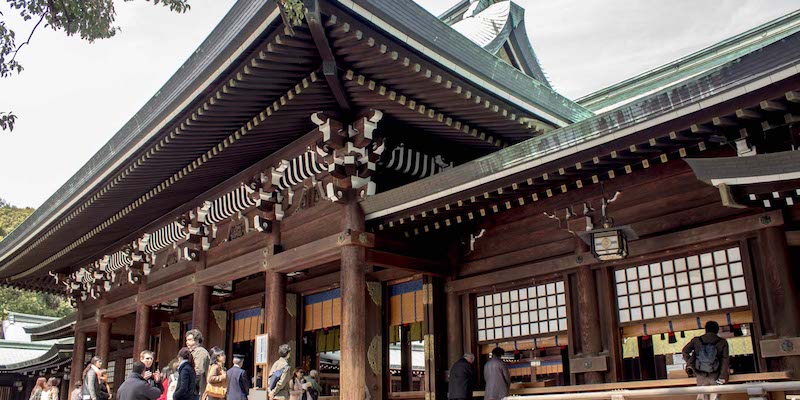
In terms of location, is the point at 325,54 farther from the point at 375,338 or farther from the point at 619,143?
the point at 375,338

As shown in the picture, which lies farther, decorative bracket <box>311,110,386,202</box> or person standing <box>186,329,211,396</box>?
decorative bracket <box>311,110,386,202</box>

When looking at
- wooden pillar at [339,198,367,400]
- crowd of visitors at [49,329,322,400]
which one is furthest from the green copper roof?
crowd of visitors at [49,329,322,400]

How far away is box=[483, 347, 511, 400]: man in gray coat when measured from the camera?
870 centimetres

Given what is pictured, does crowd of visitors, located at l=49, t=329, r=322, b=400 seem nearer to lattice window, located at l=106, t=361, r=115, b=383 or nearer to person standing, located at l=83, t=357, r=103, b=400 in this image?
person standing, located at l=83, t=357, r=103, b=400

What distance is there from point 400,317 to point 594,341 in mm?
3870

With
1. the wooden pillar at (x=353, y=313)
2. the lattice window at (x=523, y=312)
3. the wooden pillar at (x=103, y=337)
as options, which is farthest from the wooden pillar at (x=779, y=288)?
the wooden pillar at (x=103, y=337)

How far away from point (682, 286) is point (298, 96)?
526 centimetres

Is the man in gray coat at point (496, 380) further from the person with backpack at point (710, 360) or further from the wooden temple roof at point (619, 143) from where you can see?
the person with backpack at point (710, 360)

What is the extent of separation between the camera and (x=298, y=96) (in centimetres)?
884

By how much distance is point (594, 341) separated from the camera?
333 inches

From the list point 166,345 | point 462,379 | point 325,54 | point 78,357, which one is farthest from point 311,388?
point 78,357

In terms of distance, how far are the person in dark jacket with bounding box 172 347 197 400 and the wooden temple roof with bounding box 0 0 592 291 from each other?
3354mm

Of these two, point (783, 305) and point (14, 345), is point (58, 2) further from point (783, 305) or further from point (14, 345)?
point (14, 345)

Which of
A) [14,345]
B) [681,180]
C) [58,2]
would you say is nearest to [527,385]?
[681,180]
